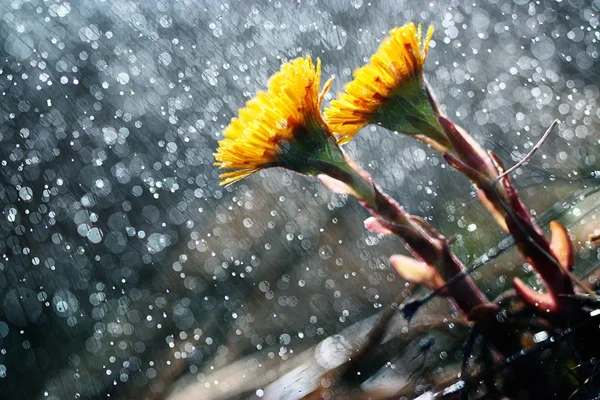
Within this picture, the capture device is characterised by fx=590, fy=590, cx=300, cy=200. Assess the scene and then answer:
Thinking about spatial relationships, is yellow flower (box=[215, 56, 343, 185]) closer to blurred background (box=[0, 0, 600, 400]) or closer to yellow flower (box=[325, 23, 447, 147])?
yellow flower (box=[325, 23, 447, 147])

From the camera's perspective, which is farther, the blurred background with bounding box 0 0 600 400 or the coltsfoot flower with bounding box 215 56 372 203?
the blurred background with bounding box 0 0 600 400

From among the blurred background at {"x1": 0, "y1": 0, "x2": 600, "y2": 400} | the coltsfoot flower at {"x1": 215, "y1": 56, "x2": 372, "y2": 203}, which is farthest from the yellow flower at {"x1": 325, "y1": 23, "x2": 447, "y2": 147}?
the blurred background at {"x1": 0, "y1": 0, "x2": 600, "y2": 400}

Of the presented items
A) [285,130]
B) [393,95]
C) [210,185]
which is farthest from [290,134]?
[210,185]

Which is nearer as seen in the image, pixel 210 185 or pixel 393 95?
pixel 393 95

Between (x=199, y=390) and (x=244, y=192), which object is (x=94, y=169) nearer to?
(x=244, y=192)

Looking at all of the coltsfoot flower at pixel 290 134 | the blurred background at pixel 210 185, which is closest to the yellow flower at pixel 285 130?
the coltsfoot flower at pixel 290 134

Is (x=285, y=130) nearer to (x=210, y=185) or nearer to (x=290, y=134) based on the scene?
(x=290, y=134)
